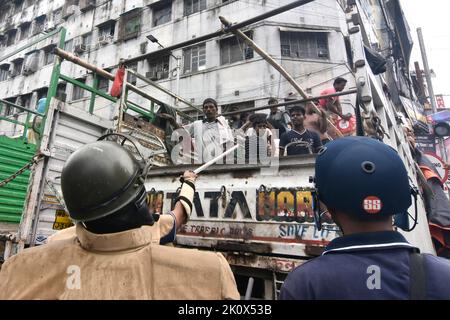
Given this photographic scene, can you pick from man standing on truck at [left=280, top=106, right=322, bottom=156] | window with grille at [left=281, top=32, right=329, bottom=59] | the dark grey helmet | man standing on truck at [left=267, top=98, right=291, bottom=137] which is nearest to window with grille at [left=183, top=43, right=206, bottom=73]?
window with grille at [left=281, top=32, right=329, bottom=59]

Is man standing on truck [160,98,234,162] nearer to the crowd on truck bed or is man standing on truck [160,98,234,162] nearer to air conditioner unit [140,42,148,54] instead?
the crowd on truck bed

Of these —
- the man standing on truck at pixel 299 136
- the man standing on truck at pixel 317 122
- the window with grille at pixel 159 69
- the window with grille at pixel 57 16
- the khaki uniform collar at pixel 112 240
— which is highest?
the window with grille at pixel 57 16

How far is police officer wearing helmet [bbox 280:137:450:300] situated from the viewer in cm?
89

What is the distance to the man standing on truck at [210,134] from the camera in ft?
13.2

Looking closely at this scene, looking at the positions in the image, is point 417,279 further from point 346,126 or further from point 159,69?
point 159,69

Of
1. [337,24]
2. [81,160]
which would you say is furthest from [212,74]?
[81,160]

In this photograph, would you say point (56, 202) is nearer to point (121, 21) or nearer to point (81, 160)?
point (81, 160)

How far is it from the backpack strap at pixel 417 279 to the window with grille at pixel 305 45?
38.5 feet

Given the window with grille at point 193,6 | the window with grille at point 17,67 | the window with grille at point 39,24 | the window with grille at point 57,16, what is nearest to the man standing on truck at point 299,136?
the window with grille at point 193,6

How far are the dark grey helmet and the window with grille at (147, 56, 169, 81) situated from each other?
1340 centimetres

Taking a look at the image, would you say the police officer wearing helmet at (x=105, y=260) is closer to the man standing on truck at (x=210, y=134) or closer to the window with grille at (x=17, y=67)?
the man standing on truck at (x=210, y=134)

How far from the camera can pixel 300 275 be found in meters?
1.00
